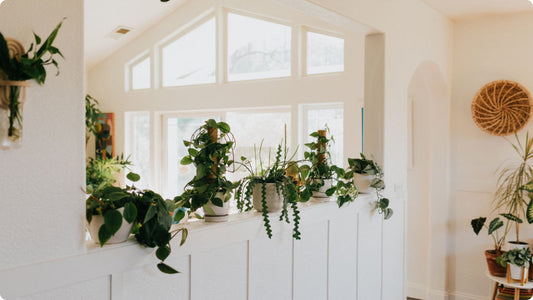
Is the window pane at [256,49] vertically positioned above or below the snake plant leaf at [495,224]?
above

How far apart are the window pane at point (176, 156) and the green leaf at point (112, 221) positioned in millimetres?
4295

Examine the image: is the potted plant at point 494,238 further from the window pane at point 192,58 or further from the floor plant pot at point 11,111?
the floor plant pot at point 11,111

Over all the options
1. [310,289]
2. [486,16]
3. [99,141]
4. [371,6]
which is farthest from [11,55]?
[99,141]

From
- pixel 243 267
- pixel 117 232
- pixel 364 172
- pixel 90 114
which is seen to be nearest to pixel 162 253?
pixel 117 232

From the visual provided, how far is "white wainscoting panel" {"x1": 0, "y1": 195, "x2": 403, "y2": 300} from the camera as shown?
135 centimetres

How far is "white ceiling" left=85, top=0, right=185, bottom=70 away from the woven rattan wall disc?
345 centimetres

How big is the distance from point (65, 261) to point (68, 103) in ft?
1.53

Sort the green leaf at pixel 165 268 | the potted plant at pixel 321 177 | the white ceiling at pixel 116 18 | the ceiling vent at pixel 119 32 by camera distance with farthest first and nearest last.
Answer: the ceiling vent at pixel 119 32 → the white ceiling at pixel 116 18 → the potted plant at pixel 321 177 → the green leaf at pixel 165 268

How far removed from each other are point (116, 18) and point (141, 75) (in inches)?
37.4

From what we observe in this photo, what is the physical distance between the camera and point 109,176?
577 centimetres

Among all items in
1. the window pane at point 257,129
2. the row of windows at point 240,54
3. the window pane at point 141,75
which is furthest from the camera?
the window pane at point 141,75

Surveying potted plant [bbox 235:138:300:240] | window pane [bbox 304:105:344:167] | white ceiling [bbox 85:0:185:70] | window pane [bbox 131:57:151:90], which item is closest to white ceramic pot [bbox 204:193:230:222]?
potted plant [bbox 235:138:300:240]

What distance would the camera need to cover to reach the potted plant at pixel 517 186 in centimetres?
365

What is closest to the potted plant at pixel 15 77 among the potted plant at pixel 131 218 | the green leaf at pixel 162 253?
the potted plant at pixel 131 218
